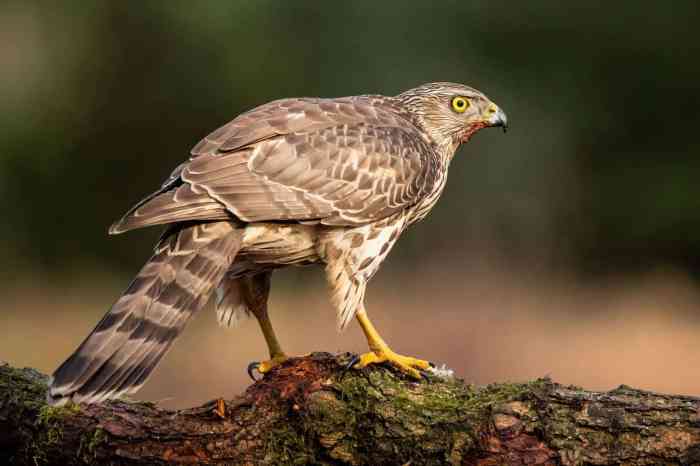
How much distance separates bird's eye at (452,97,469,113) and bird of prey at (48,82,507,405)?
13.2 inches

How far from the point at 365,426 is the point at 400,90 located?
30.8 feet

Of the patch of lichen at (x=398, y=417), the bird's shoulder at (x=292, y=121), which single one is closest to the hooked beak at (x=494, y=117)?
the bird's shoulder at (x=292, y=121)

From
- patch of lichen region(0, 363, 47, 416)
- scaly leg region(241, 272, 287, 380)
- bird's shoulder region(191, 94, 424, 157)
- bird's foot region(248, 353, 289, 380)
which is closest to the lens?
patch of lichen region(0, 363, 47, 416)

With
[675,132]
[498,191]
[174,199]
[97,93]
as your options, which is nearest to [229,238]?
[174,199]

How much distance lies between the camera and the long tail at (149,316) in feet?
14.6

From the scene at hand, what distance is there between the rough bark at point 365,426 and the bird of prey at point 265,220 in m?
0.27

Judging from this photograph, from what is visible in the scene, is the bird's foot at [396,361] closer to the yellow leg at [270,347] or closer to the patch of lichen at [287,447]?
the patch of lichen at [287,447]

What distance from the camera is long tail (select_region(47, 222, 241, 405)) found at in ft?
14.6

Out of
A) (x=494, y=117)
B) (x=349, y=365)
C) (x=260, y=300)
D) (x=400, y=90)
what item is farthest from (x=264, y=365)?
(x=400, y=90)

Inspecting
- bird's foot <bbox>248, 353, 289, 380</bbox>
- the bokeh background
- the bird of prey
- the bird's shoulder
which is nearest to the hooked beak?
the bird of prey

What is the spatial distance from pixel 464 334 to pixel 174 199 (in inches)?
257

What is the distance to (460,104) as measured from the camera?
264 inches

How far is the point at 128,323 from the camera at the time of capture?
4.66 metres

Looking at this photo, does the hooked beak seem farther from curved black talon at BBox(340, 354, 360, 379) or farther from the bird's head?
curved black talon at BBox(340, 354, 360, 379)
